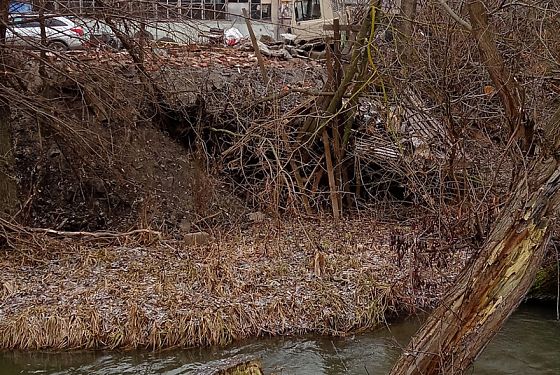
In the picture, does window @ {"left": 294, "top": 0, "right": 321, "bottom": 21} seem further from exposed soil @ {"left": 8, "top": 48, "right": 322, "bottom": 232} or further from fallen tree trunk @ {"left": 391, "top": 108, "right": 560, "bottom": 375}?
fallen tree trunk @ {"left": 391, "top": 108, "right": 560, "bottom": 375}

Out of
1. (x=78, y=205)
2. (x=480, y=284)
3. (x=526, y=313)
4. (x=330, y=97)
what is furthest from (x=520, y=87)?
(x=78, y=205)

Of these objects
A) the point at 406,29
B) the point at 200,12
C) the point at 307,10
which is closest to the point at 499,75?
the point at 406,29

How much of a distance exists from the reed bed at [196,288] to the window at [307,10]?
14204mm

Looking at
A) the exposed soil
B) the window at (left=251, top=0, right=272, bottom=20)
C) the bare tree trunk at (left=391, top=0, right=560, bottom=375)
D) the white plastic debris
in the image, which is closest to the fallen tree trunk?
the bare tree trunk at (left=391, top=0, right=560, bottom=375)

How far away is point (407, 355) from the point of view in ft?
19.1

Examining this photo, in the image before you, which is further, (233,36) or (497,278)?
(233,36)

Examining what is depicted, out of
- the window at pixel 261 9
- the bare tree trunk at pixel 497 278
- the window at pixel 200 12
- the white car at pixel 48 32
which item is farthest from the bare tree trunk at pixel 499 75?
the window at pixel 261 9

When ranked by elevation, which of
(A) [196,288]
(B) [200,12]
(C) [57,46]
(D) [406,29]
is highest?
(B) [200,12]

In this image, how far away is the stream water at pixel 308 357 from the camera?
8.54 metres

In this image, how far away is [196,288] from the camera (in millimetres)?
10227

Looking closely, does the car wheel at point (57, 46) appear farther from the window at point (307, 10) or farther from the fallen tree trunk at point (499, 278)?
the window at point (307, 10)

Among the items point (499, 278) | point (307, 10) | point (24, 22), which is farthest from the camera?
point (307, 10)

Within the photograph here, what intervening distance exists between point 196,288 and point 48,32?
481 centimetres

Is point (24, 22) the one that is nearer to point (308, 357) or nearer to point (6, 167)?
point (6, 167)
